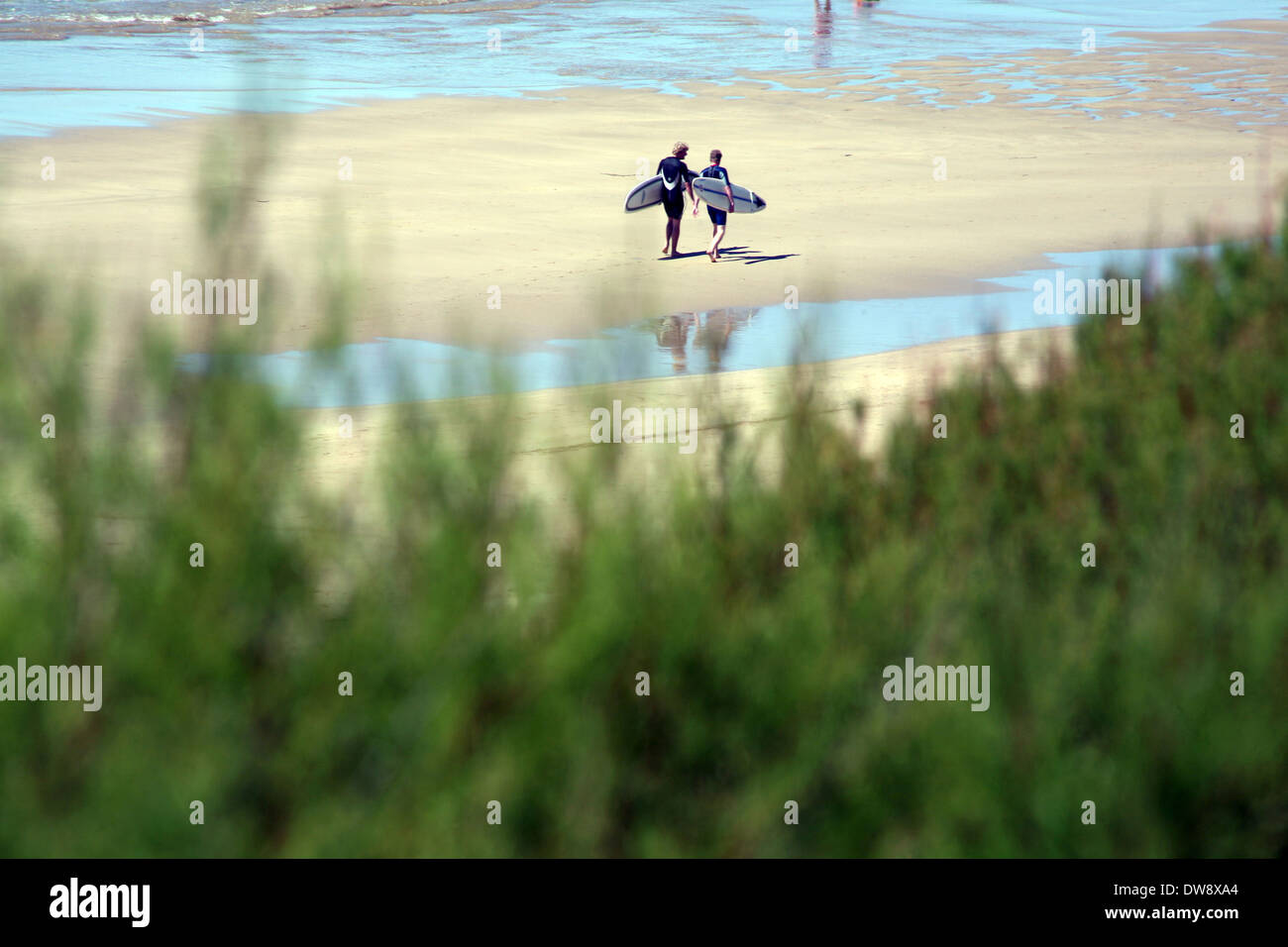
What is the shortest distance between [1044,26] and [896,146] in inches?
844

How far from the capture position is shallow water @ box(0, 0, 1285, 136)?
26.1 m

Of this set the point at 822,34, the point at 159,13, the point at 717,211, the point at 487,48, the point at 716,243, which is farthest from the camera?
the point at 822,34

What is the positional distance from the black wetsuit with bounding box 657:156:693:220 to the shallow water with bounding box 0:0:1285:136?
7.30 meters

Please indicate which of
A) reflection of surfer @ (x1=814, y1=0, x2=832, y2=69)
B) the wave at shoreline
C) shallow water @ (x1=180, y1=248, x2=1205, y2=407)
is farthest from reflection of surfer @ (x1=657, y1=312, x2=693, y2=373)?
the wave at shoreline

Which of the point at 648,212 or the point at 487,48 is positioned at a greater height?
the point at 487,48

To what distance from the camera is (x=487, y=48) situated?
34750 mm

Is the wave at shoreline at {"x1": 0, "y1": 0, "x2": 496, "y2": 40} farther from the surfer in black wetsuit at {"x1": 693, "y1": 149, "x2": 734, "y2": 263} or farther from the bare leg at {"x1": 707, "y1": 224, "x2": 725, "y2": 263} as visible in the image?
the bare leg at {"x1": 707, "y1": 224, "x2": 725, "y2": 263}

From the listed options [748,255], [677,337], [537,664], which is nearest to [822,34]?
[748,255]

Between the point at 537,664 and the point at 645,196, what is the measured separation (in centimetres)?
1305

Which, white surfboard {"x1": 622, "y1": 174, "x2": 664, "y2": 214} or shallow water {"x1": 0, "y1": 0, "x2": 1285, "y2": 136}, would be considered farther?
shallow water {"x1": 0, "y1": 0, "x2": 1285, "y2": 136}

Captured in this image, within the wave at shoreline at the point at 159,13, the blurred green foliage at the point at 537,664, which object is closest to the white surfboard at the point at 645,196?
the blurred green foliage at the point at 537,664

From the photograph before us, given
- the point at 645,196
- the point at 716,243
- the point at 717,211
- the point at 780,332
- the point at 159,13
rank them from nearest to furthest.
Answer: the point at 780,332, the point at 716,243, the point at 717,211, the point at 645,196, the point at 159,13

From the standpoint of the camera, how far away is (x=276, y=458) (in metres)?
4.05

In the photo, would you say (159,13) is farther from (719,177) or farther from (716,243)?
(716,243)
